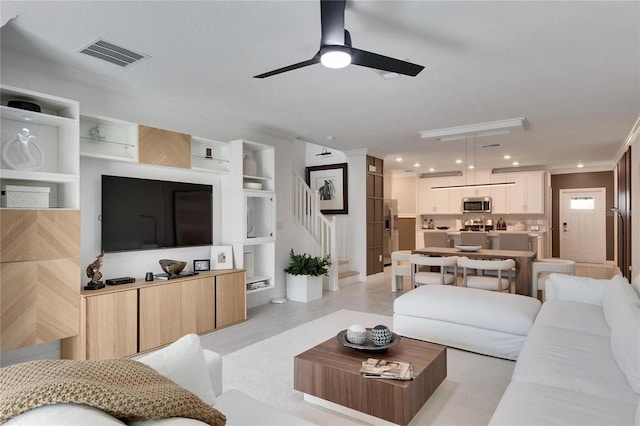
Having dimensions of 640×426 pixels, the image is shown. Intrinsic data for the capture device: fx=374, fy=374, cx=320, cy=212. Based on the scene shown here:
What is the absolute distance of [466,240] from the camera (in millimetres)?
7344

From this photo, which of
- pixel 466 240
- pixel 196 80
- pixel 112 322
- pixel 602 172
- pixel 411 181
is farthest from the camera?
pixel 411 181

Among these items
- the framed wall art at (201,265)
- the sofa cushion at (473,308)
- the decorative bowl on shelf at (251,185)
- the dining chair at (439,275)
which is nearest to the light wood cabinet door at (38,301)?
the framed wall art at (201,265)

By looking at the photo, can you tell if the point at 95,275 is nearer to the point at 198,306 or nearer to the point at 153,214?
the point at 153,214

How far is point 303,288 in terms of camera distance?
18.4 ft

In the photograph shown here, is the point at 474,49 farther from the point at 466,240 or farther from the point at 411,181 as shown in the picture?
the point at 411,181

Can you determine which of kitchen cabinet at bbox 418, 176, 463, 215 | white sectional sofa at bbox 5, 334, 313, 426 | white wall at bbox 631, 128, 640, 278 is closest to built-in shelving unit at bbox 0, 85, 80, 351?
white sectional sofa at bbox 5, 334, 313, 426

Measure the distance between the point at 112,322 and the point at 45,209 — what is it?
110 cm

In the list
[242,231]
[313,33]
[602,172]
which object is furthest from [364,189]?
[602,172]

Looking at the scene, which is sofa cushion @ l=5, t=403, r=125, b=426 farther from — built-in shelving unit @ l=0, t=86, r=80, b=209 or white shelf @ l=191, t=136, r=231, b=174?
white shelf @ l=191, t=136, r=231, b=174

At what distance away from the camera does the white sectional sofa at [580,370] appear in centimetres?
156

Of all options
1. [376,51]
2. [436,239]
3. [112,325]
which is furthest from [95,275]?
[436,239]

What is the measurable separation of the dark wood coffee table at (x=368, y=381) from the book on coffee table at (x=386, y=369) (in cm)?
3

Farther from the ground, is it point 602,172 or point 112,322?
point 602,172

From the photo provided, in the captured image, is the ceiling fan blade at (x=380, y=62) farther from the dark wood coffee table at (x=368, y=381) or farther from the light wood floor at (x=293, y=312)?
the light wood floor at (x=293, y=312)
